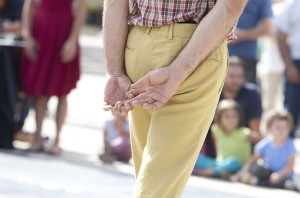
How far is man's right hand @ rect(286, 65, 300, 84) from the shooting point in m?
6.91

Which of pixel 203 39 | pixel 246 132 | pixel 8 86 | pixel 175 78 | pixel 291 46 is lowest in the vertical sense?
pixel 246 132

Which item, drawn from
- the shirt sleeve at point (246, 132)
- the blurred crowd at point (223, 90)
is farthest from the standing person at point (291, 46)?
the shirt sleeve at point (246, 132)

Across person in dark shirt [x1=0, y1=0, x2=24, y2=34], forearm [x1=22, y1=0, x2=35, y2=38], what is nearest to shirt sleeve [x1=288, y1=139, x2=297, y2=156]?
forearm [x1=22, y1=0, x2=35, y2=38]

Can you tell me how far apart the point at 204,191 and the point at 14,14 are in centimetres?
298

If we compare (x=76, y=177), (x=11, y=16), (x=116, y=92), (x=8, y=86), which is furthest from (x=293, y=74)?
(x=116, y=92)

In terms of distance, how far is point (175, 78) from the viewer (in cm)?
269

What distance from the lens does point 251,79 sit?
734 centimetres

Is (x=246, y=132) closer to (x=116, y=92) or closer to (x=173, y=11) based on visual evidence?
(x=116, y=92)

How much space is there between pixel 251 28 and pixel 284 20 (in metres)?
0.35

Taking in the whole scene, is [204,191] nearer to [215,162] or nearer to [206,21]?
[215,162]

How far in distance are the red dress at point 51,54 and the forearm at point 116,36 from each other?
3924 mm

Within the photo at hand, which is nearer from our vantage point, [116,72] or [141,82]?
[141,82]

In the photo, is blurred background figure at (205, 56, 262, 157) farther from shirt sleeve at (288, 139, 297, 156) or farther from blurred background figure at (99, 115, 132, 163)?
blurred background figure at (99, 115, 132, 163)

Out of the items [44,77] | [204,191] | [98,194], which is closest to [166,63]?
[98,194]
